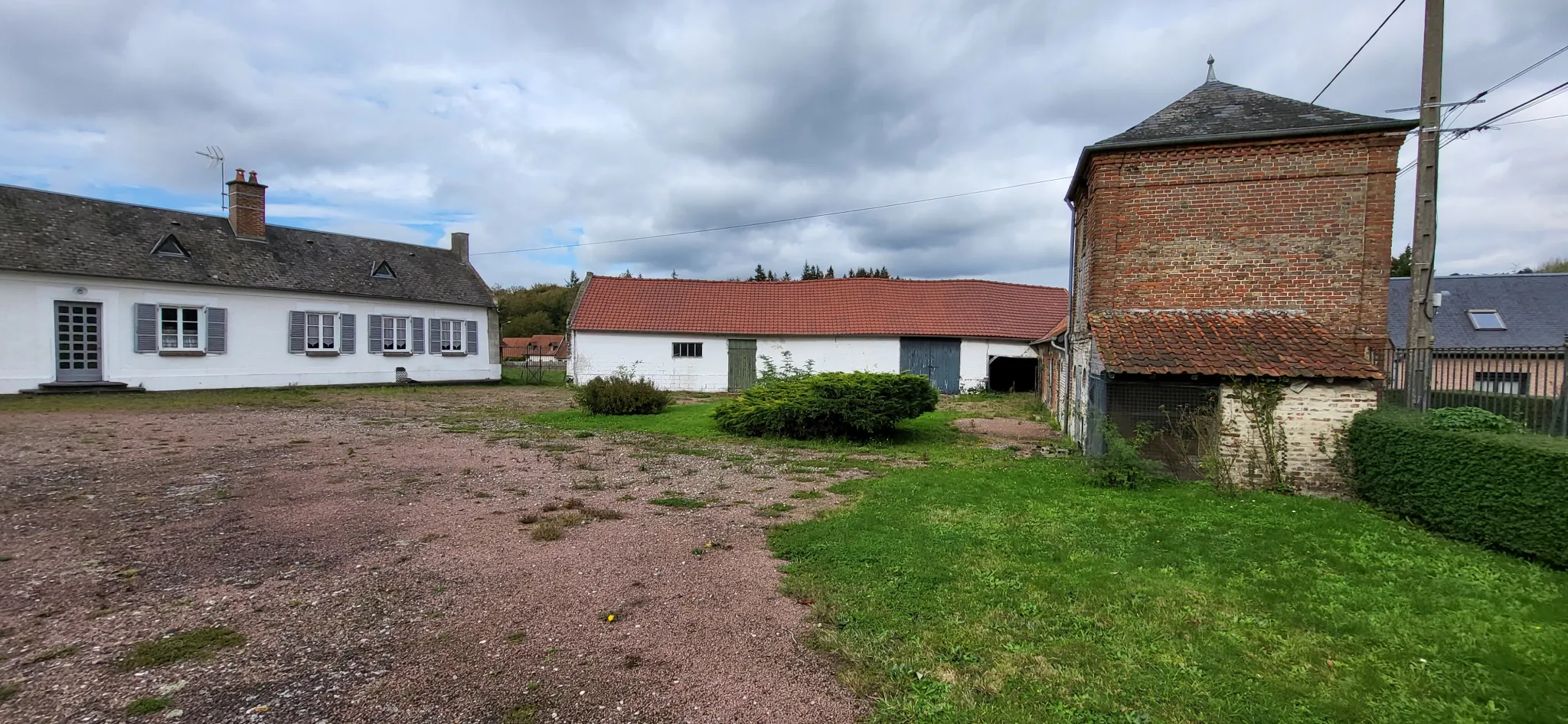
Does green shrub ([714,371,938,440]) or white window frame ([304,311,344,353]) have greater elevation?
white window frame ([304,311,344,353])

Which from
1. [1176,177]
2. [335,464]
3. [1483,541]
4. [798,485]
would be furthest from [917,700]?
[1176,177]

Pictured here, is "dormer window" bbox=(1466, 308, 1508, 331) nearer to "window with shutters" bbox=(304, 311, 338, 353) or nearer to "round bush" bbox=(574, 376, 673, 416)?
"round bush" bbox=(574, 376, 673, 416)

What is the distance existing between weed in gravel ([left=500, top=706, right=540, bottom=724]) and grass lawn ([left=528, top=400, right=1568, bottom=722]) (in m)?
1.60

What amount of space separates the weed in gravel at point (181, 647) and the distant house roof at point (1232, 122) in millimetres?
11781

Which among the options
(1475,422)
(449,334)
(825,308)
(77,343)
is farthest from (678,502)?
(449,334)

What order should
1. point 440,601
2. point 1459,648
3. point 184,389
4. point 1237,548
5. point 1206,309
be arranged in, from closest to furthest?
point 1459,648, point 440,601, point 1237,548, point 1206,309, point 184,389

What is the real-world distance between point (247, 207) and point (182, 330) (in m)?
5.39

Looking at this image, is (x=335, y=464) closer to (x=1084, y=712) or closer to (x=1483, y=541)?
(x=1084, y=712)

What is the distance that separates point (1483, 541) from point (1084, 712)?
552cm

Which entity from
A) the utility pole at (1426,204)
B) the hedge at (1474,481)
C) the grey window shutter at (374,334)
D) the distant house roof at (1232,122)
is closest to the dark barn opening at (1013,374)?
the distant house roof at (1232,122)

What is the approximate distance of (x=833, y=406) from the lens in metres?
12.3

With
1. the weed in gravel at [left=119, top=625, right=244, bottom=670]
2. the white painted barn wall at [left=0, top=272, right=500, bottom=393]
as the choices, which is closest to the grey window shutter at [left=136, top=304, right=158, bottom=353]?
the white painted barn wall at [left=0, top=272, right=500, bottom=393]

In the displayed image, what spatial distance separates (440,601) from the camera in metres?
4.43

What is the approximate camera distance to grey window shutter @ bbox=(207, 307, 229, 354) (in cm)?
Answer: 2105
